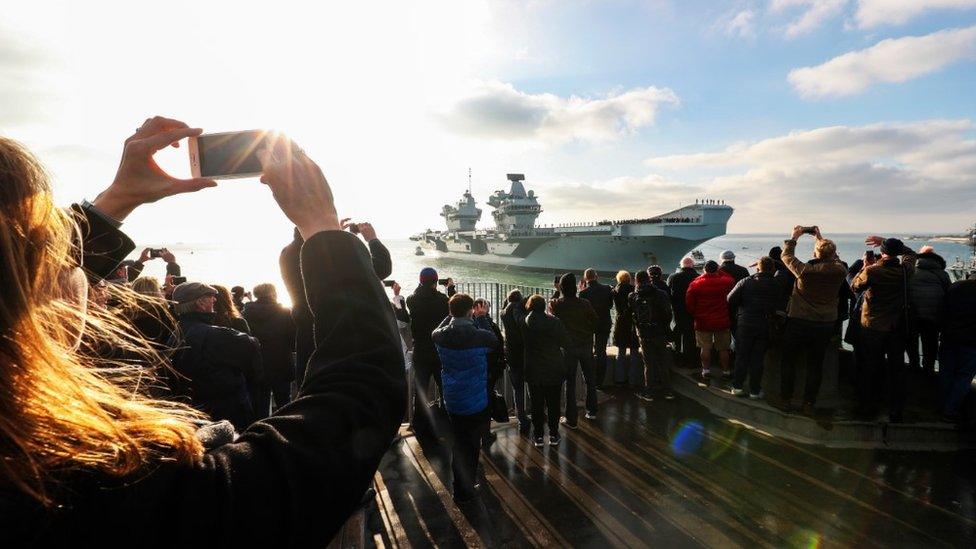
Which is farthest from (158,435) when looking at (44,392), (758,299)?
(758,299)

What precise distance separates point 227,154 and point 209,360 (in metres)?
2.44

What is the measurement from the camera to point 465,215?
199 ft

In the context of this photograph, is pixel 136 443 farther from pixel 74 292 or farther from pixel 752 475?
pixel 752 475

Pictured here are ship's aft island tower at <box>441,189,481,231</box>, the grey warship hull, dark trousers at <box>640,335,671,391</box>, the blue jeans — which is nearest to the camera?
the blue jeans

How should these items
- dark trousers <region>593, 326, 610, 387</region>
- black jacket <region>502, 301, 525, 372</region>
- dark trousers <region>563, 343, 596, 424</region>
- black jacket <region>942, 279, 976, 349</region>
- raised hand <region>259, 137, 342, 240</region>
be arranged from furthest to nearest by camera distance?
dark trousers <region>593, 326, 610, 387</region>
dark trousers <region>563, 343, 596, 424</region>
black jacket <region>502, 301, 525, 372</region>
black jacket <region>942, 279, 976, 349</region>
raised hand <region>259, 137, 342, 240</region>

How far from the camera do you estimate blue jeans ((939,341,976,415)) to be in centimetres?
496

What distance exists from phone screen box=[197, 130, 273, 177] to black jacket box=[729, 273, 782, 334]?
235 inches

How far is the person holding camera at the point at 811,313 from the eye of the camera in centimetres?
516

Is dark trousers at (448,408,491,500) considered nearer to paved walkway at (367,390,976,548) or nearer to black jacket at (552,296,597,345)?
paved walkway at (367,390,976,548)

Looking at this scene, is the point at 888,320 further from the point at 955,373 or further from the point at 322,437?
the point at 322,437

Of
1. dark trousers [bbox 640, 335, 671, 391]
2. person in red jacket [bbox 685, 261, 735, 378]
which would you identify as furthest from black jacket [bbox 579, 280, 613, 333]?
person in red jacket [bbox 685, 261, 735, 378]

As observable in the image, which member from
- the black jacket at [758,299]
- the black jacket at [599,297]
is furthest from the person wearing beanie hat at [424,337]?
the black jacket at [758,299]

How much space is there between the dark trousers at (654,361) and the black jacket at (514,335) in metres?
2.11

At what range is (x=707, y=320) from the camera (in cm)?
644
